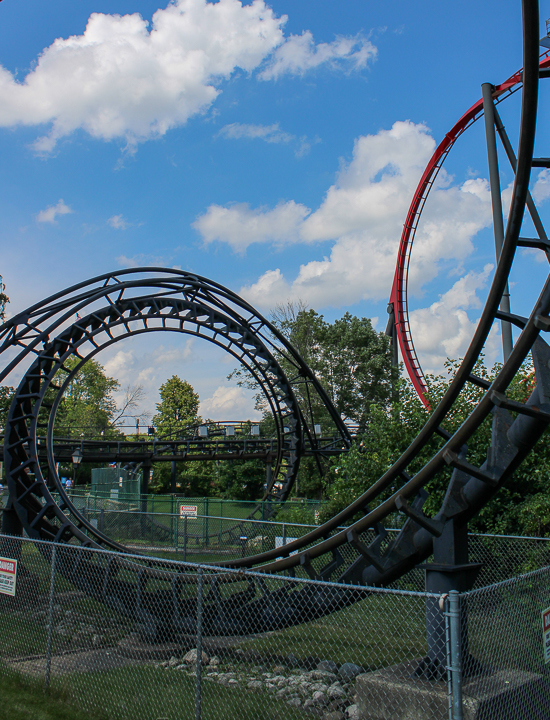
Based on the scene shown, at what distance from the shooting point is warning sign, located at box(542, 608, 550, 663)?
4.43 meters

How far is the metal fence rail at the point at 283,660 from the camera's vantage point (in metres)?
4.78

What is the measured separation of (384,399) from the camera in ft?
110

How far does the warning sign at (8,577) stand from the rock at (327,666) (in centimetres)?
367

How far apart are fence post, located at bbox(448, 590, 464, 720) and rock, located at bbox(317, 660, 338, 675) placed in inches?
129

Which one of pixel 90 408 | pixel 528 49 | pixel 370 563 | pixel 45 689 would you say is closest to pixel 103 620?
pixel 45 689

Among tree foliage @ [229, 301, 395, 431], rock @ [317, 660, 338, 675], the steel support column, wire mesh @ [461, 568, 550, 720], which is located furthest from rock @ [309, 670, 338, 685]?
tree foliage @ [229, 301, 395, 431]

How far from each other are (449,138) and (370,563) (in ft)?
57.6

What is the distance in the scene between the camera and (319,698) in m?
5.78

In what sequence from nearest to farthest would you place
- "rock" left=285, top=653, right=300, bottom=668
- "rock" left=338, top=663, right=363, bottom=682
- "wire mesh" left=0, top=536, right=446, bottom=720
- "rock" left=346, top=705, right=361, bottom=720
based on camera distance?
1. "rock" left=346, top=705, right=361, bottom=720
2. "wire mesh" left=0, top=536, right=446, bottom=720
3. "rock" left=338, top=663, right=363, bottom=682
4. "rock" left=285, top=653, right=300, bottom=668

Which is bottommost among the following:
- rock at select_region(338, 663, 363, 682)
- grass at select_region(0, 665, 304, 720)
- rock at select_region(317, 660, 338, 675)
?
rock at select_region(317, 660, 338, 675)

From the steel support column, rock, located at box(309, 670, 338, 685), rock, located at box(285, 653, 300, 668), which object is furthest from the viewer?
the steel support column

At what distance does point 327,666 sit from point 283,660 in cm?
63

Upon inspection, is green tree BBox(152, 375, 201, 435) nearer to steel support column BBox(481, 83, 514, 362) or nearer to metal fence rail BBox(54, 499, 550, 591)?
metal fence rail BBox(54, 499, 550, 591)

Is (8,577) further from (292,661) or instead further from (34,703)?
(292,661)
